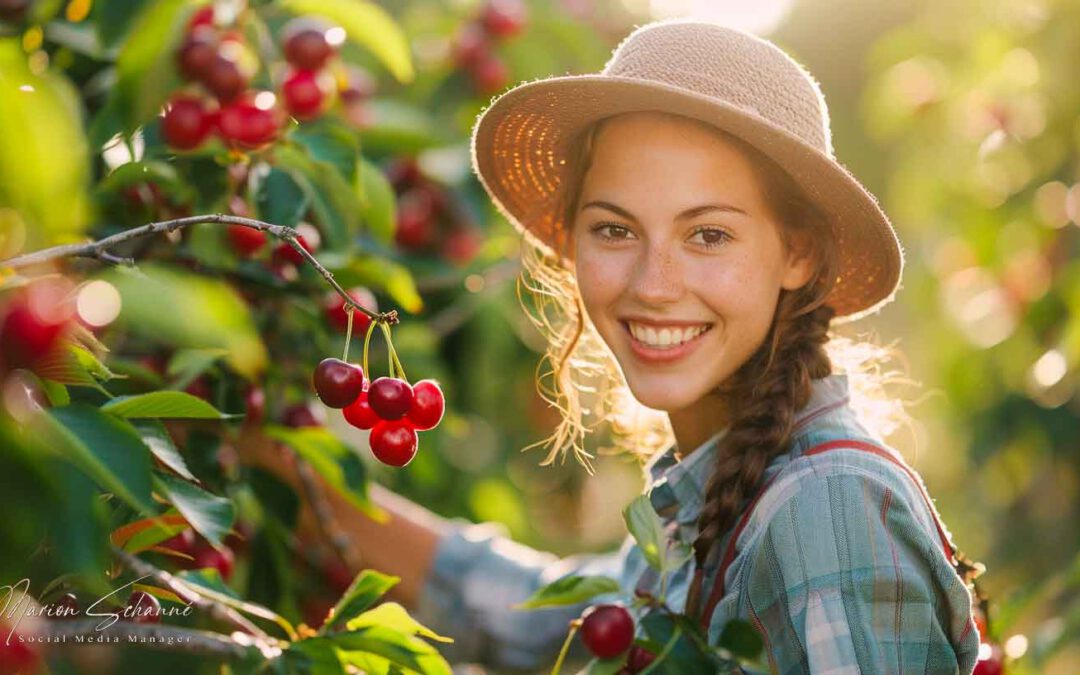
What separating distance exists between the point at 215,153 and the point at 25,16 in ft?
0.92

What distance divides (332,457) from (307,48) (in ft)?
1.93

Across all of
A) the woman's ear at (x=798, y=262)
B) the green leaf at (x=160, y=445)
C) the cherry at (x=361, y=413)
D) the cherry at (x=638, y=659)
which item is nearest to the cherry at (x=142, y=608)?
the green leaf at (x=160, y=445)

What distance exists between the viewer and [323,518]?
72.8 inches

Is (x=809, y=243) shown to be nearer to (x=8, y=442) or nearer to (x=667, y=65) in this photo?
(x=667, y=65)

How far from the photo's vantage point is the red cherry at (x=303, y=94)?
1.70 m

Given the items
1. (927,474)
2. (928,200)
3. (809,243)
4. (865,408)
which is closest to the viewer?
(809,243)

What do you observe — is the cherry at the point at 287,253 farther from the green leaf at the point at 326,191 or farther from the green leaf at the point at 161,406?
the green leaf at the point at 161,406

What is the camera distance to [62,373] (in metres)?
0.94

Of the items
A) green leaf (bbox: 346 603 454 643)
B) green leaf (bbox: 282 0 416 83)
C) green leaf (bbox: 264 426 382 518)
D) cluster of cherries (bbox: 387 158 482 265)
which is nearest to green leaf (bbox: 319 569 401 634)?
green leaf (bbox: 346 603 454 643)

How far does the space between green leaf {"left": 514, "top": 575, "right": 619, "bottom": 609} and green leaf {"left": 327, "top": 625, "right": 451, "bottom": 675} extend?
185 millimetres

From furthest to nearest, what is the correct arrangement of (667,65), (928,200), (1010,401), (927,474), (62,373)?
(927,474)
(928,200)
(1010,401)
(667,65)
(62,373)

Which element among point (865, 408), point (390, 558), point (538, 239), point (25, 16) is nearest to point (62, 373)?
point (25, 16)

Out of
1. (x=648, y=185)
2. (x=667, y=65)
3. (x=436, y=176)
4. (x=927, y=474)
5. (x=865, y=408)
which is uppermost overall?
(x=667, y=65)

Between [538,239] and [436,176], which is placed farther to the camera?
[436,176]
